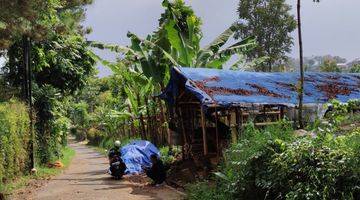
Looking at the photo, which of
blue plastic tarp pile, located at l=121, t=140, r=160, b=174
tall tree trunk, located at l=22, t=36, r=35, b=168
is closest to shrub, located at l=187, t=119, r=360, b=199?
blue plastic tarp pile, located at l=121, t=140, r=160, b=174

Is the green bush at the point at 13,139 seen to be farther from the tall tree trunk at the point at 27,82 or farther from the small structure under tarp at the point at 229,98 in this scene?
the small structure under tarp at the point at 229,98

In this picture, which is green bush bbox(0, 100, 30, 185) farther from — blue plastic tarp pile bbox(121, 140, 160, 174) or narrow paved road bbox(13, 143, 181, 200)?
blue plastic tarp pile bbox(121, 140, 160, 174)

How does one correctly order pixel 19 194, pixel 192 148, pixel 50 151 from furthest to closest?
1. pixel 50 151
2. pixel 192 148
3. pixel 19 194

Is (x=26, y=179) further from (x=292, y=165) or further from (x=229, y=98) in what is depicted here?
(x=292, y=165)

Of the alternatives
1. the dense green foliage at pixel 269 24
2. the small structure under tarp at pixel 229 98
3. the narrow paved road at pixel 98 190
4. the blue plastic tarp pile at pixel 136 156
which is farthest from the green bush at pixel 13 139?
the dense green foliage at pixel 269 24

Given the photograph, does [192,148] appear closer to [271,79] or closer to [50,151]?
[271,79]

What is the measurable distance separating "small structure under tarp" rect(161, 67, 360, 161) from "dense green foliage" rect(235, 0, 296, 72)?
45.9 ft

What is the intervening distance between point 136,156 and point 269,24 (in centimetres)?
1742

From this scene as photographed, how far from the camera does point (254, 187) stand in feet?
29.9

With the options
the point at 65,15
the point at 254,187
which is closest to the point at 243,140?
the point at 254,187

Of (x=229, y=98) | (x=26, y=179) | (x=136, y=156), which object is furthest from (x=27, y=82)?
(x=229, y=98)

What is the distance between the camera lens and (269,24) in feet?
109

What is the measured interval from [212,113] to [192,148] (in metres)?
1.86

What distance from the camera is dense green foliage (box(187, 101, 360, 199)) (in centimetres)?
725
